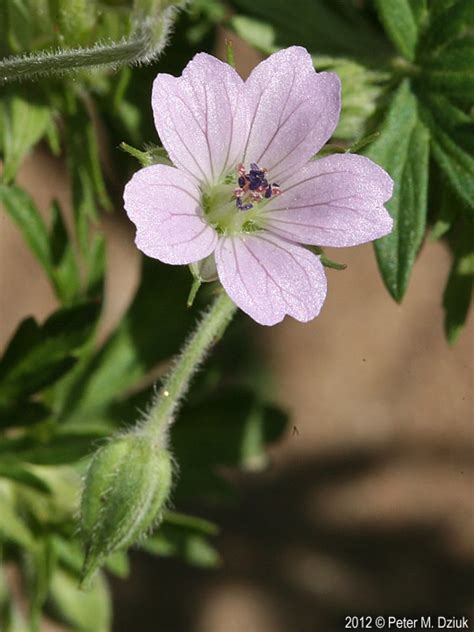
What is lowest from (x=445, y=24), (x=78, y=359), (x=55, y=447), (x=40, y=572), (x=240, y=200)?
(x=40, y=572)

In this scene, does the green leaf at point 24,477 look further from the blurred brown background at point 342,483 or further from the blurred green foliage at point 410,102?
the blurred brown background at point 342,483

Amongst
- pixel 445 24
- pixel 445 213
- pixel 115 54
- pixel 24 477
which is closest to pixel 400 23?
pixel 445 24

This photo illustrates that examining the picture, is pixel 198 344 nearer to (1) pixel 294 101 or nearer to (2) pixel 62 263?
(1) pixel 294 101

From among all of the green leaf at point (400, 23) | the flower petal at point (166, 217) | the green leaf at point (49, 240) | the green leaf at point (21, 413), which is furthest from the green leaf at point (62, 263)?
the green leaf at point (400, 23)

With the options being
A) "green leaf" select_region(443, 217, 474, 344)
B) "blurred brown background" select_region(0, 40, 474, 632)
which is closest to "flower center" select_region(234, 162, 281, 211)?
"green leaf" select_region(443, 217, 474, 344)

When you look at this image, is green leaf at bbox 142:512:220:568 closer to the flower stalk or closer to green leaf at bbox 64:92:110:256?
the flower stalk

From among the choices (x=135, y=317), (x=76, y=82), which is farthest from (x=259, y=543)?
(x=76, y=82)
